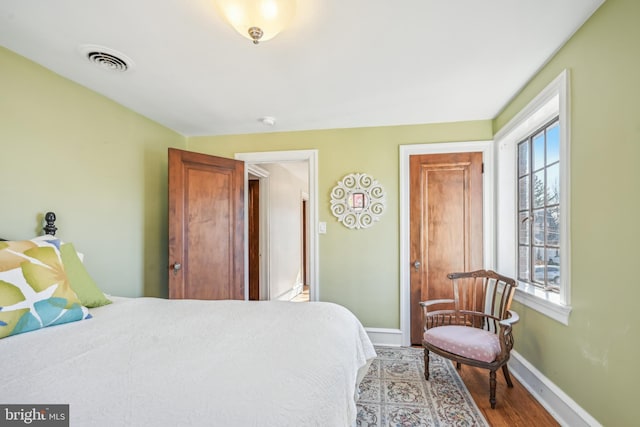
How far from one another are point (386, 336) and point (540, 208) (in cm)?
185

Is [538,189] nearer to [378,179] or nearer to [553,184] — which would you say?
[553,184]

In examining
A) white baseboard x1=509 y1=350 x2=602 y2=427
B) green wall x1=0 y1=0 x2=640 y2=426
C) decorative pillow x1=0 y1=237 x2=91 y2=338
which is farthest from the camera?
white baseboard x1=509 y1=350 x2=602 y2=427

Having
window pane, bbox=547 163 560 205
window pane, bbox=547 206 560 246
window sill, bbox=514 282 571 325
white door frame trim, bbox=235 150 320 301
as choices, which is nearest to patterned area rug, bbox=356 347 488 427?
window sill, bbox=514 282 571 325

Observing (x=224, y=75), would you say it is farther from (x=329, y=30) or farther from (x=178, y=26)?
(x=329, y=30)

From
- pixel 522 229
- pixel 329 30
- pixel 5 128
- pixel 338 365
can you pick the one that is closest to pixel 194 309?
pixel 338 365

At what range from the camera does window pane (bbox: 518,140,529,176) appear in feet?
8.43

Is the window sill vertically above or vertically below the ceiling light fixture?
below

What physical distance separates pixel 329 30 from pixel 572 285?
2.00 metres

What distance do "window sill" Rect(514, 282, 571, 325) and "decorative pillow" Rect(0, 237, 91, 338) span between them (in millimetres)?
2636

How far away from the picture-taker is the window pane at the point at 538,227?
91.2 inches

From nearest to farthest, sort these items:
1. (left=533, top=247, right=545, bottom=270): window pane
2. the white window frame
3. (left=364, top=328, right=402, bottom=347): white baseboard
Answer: the white window frame < (left=533, top=247, right=545, bottom=270): window pane < (left=364, top=328, right=402, bottom=347): white baseboard

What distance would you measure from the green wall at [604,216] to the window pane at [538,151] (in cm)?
63

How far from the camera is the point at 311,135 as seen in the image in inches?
131

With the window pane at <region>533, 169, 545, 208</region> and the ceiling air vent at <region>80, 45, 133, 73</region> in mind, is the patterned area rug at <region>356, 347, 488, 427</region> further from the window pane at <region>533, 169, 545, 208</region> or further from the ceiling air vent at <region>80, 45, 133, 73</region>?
the ceiling air vent at <region>80, 45, 133, 73</region>
